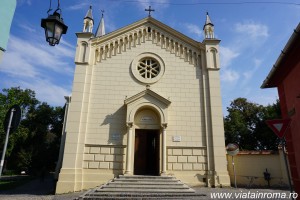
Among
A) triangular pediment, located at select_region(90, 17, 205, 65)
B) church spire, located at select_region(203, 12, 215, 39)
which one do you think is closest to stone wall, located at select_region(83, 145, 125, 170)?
triangular pediment, located at select_region(90, 17, 205, 65)

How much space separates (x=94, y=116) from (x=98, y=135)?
1218mm

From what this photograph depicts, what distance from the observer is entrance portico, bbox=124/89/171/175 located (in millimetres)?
12594

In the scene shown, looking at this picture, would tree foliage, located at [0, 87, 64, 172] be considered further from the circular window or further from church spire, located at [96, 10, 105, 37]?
the circular window

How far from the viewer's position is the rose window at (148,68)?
14.5m

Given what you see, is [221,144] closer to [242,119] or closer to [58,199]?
[58,199]

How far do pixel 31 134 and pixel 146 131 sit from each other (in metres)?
32.6

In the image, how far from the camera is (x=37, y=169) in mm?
34406

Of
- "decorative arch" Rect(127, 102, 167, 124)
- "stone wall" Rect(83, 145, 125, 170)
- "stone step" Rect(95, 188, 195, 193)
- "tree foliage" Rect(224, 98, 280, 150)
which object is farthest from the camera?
"tree foliage" Rect(224, 98, 280, 150)

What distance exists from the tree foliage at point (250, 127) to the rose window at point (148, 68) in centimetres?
2362

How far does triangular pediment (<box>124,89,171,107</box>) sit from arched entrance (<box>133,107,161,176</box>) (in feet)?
2.36

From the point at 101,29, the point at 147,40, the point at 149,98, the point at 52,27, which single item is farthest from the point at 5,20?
the point at 101,29

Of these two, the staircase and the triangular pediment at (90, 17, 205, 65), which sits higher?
the triangular pediment at (90, 17, 205, 65)

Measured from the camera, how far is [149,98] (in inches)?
522

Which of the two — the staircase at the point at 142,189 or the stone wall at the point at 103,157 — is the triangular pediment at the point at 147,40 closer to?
the stone wall at the point at 103,157
